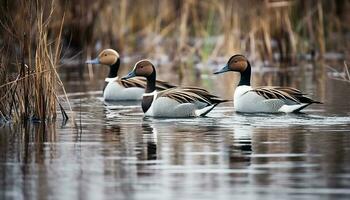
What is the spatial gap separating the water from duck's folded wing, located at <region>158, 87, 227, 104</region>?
0.84 ft

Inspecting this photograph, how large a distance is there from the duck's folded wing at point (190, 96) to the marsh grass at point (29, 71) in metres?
2.02

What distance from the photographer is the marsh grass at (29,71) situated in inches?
502

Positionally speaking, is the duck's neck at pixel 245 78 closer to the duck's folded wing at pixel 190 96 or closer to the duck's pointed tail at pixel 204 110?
the duck's folded wing at pixel 190 96

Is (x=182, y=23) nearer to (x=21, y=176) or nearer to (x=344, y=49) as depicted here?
(x=344, y=49)

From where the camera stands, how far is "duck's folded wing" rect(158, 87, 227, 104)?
1463 centimetres

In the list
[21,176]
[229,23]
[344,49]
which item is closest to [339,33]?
[344,49]

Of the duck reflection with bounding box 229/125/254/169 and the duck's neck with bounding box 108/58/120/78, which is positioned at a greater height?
the duck's neck with bounding box 108/58/120/78

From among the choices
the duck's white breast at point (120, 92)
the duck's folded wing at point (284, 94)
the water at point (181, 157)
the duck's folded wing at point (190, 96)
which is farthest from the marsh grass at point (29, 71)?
the duck's white breast at point (120, 92)

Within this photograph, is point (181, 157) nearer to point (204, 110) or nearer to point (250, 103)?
point (204, 110)

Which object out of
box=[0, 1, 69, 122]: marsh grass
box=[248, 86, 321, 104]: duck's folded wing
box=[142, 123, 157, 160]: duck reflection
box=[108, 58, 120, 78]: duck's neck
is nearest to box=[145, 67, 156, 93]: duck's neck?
box=[248, 86, 321, 104]: duck's folded wing

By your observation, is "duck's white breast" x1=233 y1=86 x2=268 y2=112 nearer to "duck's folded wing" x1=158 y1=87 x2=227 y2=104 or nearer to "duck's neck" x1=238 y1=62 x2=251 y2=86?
"duck's folded wing" x1=158 y1=87 x2=227 y2=104

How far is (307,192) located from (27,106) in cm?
567

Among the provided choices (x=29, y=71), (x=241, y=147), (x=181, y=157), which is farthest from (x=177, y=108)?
(x=181, y=157)

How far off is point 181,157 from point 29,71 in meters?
3.30
